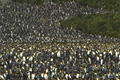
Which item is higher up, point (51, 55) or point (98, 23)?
point (98, 23)

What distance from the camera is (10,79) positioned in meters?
10.2

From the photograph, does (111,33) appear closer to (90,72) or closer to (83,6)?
(83,6)

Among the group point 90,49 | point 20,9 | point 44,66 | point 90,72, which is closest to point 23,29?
point 20,9

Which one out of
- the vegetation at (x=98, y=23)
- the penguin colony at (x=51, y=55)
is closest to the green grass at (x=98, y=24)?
the vegetation at (x=98, y=23)

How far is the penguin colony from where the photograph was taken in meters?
10.4

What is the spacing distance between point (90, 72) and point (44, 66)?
223 cm

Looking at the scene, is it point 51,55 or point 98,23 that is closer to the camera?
point 51,55

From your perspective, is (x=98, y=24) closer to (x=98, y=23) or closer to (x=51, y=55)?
(x=98, y=23)

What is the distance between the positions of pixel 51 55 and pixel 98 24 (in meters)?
9.26

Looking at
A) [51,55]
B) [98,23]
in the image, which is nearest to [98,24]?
[98,23]

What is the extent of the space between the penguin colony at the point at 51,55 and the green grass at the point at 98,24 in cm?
74

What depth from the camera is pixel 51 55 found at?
12844 millimetres

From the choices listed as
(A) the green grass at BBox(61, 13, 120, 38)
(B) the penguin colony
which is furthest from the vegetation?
(B) the penguin colony

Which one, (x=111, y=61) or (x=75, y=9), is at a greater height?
(x=75, y=9)
